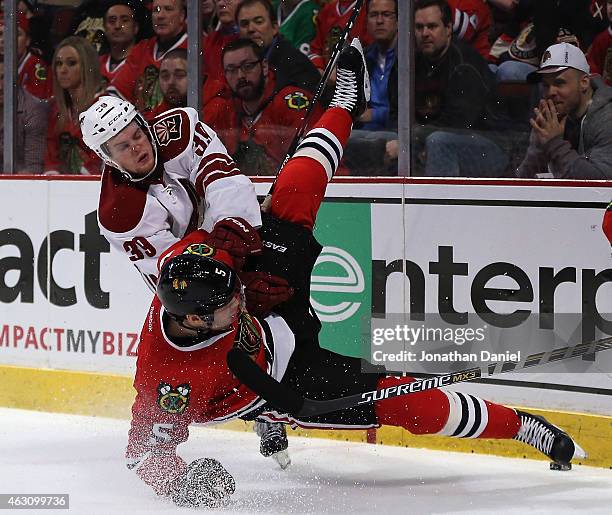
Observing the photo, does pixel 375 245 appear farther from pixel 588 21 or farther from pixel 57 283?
pixel 57 283

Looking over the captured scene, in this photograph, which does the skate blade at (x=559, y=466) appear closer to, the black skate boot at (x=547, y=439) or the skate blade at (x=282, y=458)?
the black skate boot at (x=547, y=439)

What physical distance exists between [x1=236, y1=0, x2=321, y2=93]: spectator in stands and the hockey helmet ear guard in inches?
47.3

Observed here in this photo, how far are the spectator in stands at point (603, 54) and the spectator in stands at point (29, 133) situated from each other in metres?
2.58

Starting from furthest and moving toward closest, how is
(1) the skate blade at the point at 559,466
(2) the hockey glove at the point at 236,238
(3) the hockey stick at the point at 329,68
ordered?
(3) the hockey stick at the point at 329,68, (1) the skate blade at the point at 559,466, (2) the hockey glove at the point at 236,238

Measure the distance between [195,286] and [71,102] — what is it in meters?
2.48

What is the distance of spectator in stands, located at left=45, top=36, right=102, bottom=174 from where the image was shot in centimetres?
549

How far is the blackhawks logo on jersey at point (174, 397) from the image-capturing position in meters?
3.46

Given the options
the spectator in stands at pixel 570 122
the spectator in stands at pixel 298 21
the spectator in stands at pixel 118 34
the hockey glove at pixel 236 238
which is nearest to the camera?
the hockey glove at pixel 236 238

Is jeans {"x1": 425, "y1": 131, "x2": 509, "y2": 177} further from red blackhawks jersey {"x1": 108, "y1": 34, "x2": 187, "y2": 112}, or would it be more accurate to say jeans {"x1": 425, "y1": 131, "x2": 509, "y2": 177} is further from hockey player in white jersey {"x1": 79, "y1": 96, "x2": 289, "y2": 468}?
red blackhawks jersey {"x1": 108, "y1": 34, "x2": 187, "y2": 112}

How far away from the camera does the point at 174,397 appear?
3.46 m

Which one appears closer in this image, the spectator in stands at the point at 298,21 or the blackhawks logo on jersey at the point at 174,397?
the blackhawks logo on jersey at the point at 174,397

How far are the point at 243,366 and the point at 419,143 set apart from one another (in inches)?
62.1
